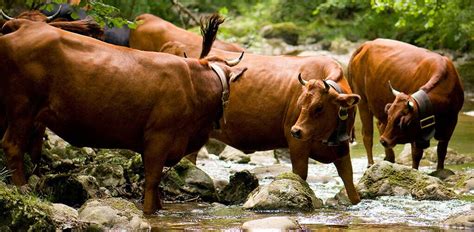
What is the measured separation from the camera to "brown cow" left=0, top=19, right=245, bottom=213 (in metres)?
8.85

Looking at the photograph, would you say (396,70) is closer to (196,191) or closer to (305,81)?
(305,81)

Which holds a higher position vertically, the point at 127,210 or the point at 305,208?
the point at 127,210

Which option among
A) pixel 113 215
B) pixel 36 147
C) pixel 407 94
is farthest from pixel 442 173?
pixel 113 215

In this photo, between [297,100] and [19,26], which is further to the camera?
[297,100]

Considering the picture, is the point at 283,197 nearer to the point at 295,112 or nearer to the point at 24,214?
the point at 295,112

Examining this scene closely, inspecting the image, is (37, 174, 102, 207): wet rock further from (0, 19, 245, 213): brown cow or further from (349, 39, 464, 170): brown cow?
(349, 39, 464, 170): brown cow

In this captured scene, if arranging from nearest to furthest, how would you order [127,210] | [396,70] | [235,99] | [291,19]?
[127,210] < [235,99] < [396,70] < [291,19]

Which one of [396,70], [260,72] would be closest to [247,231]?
[260,72]

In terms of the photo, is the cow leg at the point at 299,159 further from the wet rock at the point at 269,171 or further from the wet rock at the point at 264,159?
the wet rock at the point at 264,159

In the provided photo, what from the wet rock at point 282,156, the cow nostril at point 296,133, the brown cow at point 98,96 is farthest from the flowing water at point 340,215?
the wet rock at point 282,156

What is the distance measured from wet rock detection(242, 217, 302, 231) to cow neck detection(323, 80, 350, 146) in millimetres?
2242

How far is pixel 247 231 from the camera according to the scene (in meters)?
8.20

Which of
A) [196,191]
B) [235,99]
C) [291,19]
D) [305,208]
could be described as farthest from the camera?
[291,19]

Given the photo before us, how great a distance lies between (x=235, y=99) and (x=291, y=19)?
22388mm
